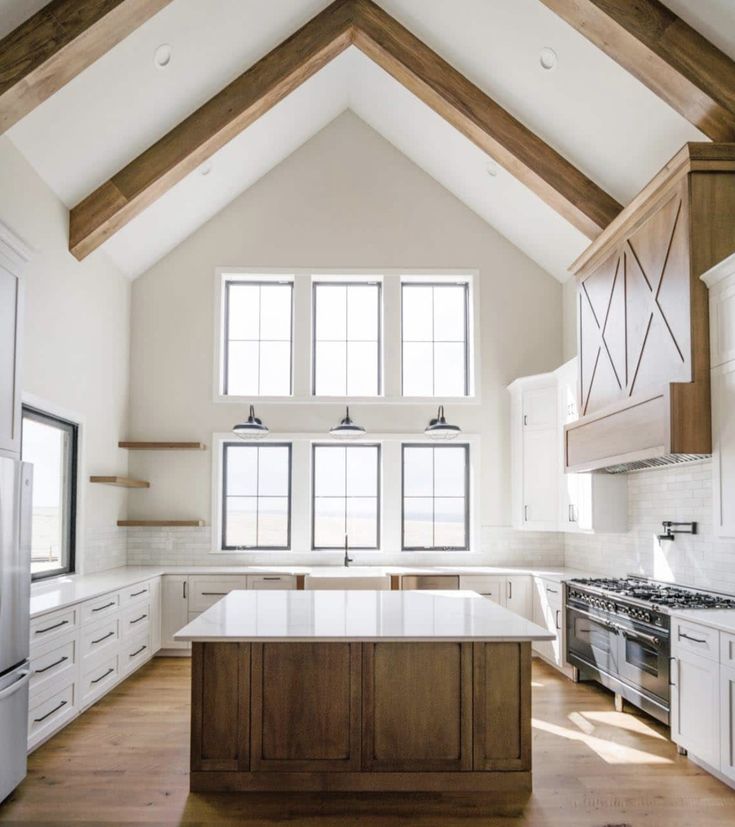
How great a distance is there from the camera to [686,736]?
161 inches

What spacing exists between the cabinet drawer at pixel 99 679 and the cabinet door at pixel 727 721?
11.9 ft

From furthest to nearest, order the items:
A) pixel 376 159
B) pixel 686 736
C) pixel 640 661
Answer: pixel 376 159, pixel 640 661, pixel 686 736

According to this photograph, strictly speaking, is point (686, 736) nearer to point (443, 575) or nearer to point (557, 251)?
point (443, 575)

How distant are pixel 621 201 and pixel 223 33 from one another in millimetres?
3026

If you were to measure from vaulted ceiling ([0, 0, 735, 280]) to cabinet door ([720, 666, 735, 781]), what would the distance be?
302 centimetres

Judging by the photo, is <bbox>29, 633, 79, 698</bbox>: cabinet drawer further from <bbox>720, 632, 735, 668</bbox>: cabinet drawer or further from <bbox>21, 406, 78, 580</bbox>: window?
<bbox>720, 632, 735, 668</bbox>: cabinet drawer

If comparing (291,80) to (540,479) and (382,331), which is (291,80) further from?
(540,479)

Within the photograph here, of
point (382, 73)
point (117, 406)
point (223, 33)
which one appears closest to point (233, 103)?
point (223, 33)

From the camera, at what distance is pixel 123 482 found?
6.77 meters

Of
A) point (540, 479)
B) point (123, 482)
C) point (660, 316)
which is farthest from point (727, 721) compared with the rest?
point (123, 482)

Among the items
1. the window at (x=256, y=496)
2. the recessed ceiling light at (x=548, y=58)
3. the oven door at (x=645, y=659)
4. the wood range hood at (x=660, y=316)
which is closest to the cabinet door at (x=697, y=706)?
the oven door at (x=645, y=659)

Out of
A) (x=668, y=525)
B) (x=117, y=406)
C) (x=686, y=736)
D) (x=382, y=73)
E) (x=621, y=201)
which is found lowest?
(x=686, y=736)

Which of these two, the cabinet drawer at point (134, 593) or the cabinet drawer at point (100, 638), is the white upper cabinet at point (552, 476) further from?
the cabinet drawer at point (100, 638)

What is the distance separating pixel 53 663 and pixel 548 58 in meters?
4.74
